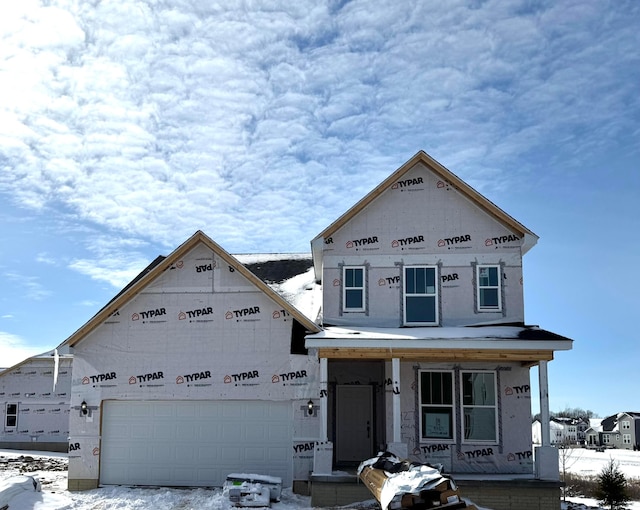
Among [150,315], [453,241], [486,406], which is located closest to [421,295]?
[453,241]

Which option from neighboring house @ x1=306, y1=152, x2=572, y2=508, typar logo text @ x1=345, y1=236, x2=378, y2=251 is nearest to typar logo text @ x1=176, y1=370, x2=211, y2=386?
neighboring house @ x1=306, y1=152, x2=572, y2=508

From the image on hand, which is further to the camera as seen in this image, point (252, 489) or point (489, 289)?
point (489, 289)

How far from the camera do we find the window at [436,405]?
17.0m

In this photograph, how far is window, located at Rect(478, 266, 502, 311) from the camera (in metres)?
17.5

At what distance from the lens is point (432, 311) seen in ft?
57.9

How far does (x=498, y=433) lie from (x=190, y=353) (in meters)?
7.90

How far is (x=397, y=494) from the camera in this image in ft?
37.6

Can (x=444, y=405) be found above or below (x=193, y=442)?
above

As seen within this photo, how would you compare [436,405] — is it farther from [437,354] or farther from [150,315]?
[150,315]

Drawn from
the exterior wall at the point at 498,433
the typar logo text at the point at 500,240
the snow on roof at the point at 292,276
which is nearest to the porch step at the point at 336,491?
the exterior wall at the point at 498,433

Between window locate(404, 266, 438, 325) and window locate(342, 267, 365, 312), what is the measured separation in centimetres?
113

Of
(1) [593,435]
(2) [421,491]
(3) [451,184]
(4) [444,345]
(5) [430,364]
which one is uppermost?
(3) [451,184]

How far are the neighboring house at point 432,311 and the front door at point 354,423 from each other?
0.13 ft

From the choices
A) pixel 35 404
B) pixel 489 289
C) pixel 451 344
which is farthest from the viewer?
pixel 35 404
